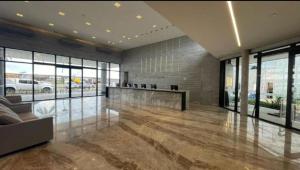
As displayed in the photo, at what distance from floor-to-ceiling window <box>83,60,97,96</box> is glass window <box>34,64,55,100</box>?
7.11ft

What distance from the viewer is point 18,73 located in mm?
8664

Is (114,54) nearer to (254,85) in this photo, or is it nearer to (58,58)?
(58,58)

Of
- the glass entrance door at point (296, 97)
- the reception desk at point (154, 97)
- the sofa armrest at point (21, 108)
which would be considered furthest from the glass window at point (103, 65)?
the glass entrance door at point (296, 97)

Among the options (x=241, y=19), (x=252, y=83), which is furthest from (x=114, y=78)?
(x=241, y=19)

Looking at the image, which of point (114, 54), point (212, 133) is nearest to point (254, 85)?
point (212, 133)

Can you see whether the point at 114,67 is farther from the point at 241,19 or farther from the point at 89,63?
the point at 241,19

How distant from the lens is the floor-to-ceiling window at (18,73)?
27.3 feet

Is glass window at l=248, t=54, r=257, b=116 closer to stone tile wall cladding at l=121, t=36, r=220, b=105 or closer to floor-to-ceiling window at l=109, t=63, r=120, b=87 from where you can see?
stone tile wall cladding at l=121, t=36, r=220, b=105

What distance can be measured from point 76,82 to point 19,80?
327 cm

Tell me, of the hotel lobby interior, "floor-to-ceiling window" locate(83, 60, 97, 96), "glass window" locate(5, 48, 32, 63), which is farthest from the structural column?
"glass window" locate(5, 48, 32, 63)

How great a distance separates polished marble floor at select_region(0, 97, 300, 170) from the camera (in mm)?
2598

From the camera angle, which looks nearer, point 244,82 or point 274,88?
point 274,88

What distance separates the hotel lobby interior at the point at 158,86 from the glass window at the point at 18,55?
0.05m

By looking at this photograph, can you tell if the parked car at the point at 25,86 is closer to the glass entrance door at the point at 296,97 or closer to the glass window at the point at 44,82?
the glass window at the point at 44,82
